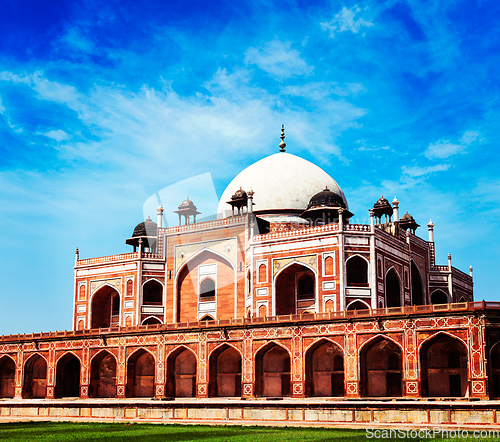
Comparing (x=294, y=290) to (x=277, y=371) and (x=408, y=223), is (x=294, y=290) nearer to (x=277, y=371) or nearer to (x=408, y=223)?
(x=277, y=371)

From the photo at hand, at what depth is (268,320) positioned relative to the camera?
31.1 meters

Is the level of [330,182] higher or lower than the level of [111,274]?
higher

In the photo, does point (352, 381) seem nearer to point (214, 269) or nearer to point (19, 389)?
point (214, 269)

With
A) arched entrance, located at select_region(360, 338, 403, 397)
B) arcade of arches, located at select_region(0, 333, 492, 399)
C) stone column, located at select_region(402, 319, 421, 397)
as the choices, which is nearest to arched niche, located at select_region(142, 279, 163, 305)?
arcade of arches, located at select_region(0, 333, 492, 399)

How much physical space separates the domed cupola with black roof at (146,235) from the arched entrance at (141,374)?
31.0 feet

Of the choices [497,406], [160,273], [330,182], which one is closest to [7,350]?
[160,273]

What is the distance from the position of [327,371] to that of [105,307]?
1822 centimetres

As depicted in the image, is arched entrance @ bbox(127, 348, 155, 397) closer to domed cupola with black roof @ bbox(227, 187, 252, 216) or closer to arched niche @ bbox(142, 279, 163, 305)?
arched niche @ bbox(142, 279, 163, 305)

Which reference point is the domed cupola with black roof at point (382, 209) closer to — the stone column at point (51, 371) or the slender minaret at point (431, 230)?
the slender minaret at point (431, 230)

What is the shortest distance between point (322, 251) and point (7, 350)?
2027 centimetres

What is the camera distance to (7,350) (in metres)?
39.9

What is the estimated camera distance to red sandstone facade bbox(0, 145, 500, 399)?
28172 millimetres

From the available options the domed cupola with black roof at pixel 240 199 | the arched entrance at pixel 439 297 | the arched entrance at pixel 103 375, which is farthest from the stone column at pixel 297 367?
the arched entrance at pixel 439 297

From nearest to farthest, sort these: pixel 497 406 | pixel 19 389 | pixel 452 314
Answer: pixel 497 406, pixel 452 314, pixel 19 389
